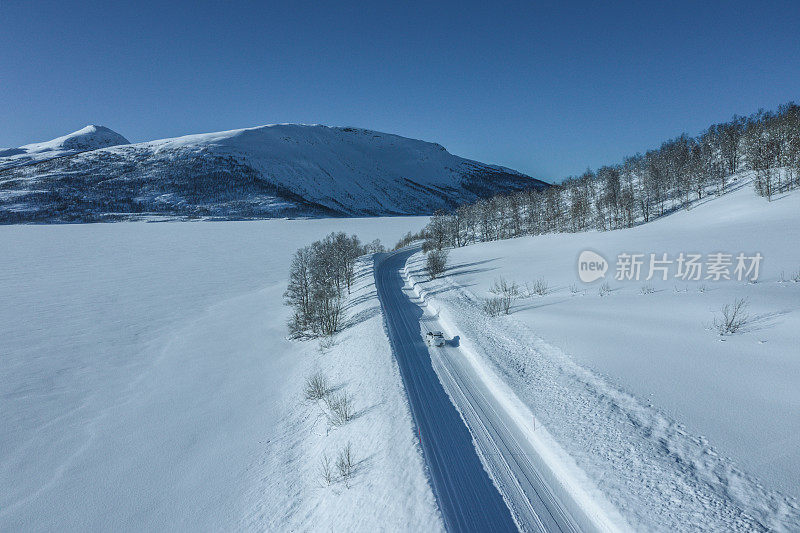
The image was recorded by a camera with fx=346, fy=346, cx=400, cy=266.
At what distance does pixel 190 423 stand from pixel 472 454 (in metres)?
16.1

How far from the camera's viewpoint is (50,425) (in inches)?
791

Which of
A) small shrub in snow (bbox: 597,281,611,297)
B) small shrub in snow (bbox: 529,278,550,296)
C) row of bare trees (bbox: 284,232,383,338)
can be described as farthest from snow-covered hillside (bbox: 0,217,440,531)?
small shrub in snow (bbox: 597,281,611,297)

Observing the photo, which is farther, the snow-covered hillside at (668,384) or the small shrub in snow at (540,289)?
the small shrub in snow at (540,289)

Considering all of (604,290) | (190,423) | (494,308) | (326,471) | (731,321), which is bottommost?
(190,423)

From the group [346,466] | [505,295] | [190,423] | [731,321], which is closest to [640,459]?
[346,466]

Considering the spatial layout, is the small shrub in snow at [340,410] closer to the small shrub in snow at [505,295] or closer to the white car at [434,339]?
the white car at [434,339]

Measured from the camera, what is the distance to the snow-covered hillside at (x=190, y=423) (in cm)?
1205

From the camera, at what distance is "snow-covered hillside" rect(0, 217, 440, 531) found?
1205cm

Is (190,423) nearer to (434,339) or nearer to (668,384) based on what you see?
(434,339)

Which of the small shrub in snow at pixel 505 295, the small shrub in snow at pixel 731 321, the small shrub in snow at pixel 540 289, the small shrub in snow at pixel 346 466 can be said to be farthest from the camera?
the small shrub in snow at pixel 540 289

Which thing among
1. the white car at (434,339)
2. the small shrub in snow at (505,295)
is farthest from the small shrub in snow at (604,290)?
the white car at (434,339)

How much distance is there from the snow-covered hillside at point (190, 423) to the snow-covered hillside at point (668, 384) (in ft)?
17.8

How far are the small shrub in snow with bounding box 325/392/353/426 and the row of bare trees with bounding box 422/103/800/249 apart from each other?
6168 cm

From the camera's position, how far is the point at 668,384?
43.2 feet
